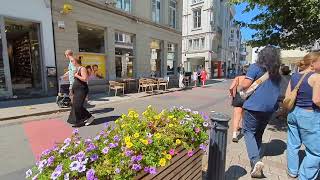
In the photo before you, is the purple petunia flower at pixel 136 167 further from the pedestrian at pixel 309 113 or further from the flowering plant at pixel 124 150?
the pedestrian at pixel 309 113

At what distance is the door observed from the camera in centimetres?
921

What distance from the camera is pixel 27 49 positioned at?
38.6ft

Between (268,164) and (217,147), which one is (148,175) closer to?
(217,147)

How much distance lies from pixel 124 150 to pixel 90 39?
480 inches

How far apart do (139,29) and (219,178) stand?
14497mm

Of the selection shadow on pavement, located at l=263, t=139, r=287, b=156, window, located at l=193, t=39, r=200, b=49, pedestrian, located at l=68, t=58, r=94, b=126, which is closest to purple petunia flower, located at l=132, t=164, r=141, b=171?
shadow on pavement, located at l=263, t=139, r=287, b=156

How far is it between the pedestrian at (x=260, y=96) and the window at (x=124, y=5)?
42.0ft

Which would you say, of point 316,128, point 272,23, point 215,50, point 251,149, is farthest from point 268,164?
point 215,50

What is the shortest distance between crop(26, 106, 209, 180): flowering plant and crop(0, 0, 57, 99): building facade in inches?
356

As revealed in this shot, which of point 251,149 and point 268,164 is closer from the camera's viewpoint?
point 251,149

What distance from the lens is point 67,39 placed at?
37.2 feet

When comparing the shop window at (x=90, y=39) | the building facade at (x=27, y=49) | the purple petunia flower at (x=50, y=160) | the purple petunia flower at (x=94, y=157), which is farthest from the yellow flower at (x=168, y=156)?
the shop window at (x=90, y=39)

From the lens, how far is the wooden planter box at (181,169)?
2.14 metres

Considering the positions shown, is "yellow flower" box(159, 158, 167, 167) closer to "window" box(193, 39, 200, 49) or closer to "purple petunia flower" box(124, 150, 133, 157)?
"purple petunia flower" box(124, 150, 133, 157)
